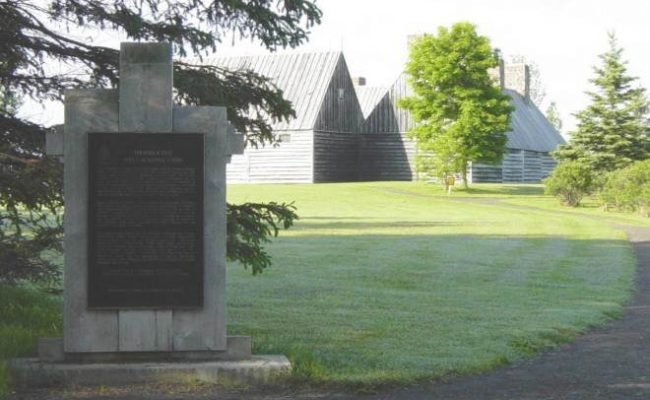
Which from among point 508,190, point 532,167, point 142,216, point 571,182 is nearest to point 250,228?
point 142,216

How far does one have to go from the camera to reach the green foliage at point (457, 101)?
57.9m

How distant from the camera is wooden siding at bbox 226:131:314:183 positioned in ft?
203

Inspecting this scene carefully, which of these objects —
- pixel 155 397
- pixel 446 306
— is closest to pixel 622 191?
pixel 446 306

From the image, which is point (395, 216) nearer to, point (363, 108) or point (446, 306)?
point (446, 306)

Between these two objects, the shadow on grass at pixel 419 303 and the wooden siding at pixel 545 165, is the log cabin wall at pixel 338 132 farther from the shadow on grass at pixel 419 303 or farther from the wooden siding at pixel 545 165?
the shadow on grass at pixel 419 303

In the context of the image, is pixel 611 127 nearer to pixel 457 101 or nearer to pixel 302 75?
pixel 457 101

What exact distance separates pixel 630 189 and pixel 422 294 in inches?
1196

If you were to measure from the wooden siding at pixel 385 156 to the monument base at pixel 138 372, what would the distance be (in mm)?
59043

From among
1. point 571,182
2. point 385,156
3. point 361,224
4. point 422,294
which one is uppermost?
point 385,156

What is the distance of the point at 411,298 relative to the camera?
1501cm

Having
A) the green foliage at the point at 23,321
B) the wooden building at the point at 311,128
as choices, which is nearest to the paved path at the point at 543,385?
the green foliage at the point at 23,321

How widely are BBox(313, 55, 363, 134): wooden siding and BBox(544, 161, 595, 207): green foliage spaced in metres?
17.8

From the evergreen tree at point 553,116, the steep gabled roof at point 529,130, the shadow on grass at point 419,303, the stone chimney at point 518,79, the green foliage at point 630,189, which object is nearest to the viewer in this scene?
the shadow on grass at point 419,303

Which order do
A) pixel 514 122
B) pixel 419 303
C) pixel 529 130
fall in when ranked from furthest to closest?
pixel 529 130 < pixel 514 122 < pixel 419 303
